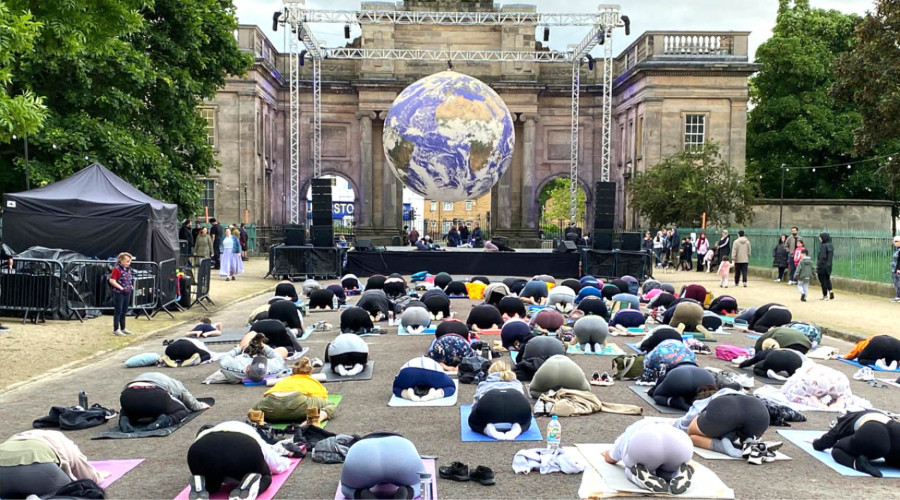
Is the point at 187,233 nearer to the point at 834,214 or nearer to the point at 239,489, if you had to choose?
the point at 239,489

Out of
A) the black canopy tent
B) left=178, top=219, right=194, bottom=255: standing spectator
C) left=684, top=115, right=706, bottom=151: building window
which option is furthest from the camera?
left=684, top=115, right=706, bottom=151: building window

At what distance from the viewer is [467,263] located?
32344 millimetres

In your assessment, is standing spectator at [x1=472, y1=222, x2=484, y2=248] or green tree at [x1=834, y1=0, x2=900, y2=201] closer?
green tree at [x1=834, y1=0, x2=900, y2=201]

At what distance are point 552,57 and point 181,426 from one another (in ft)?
138

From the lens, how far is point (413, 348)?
1492cm

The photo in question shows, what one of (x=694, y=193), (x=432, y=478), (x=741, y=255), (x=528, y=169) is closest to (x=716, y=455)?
(x=432, y=478)

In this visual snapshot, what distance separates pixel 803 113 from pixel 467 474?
52.2 m

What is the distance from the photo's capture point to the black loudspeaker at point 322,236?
30.8 meters

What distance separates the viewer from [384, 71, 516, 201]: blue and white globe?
2742cm

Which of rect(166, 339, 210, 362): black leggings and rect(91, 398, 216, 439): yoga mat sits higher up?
rect(166, 339, 210, 362): black leggings

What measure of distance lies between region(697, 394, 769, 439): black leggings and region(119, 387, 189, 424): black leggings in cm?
579

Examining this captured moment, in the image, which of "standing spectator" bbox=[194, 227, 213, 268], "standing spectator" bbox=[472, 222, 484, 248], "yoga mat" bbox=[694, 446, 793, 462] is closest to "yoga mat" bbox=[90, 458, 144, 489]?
"yoga mat" bbox=[694, 446, 793, 462]

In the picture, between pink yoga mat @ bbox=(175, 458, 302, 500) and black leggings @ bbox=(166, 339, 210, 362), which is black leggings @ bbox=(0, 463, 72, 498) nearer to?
pink yoga mat @ bbox=(175, 458, 302, 500)

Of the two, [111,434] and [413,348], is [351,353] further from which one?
[111,434]
